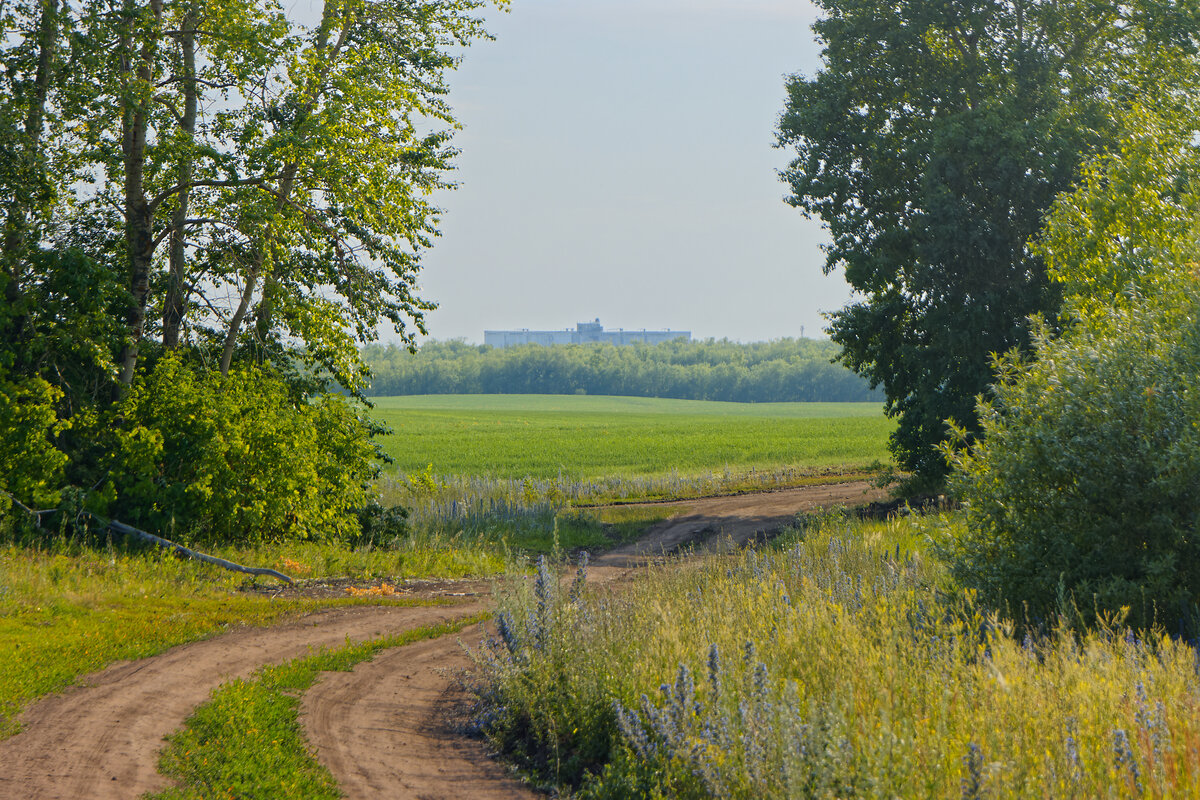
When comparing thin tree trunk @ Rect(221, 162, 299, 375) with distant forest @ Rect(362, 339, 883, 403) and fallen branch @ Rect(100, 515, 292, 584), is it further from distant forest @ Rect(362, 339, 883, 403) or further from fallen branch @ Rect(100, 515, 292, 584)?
distant forest @ Rect(362, 339, 883, 403)

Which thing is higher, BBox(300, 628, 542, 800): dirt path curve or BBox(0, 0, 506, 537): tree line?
BBox(0, 0, 506, 537): tree line

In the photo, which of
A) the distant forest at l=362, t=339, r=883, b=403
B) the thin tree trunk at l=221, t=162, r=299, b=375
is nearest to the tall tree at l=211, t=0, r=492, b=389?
the thin tree trunk at l=221, t=162, r=299, b=375

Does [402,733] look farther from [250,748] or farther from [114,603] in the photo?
[114,603]

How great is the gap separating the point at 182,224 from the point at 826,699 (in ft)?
56.8

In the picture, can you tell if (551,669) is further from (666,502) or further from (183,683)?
(666,502)

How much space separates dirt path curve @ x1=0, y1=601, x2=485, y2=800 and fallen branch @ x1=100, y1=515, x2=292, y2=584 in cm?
290

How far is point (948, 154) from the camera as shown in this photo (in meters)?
24.4

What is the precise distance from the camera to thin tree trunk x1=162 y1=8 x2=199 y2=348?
64.7 feet

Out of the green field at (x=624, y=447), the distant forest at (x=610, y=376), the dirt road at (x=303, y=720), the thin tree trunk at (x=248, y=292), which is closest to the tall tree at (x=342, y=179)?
the thin tree trunk at (x=248, y=292)

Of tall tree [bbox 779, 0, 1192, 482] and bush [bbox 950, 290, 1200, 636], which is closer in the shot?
bush [bbox 950, 290, 1200, 636]

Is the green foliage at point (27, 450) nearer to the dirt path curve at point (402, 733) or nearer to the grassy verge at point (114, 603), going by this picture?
the grassy verge at point (114, 603)

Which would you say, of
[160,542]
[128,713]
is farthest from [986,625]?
[160,542]

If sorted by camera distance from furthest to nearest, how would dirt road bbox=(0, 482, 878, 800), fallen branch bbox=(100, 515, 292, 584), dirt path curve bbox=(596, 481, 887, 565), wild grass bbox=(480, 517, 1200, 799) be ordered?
dirt path curve bbox=(596, 481, 887, 565), fallen branch bbox=(100, 515, 292, 584), dirt road bbox=(0, 482, 878, 800), wild grass bbox=(480, 517, 1200, 799)

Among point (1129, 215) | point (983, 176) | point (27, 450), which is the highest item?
point (983, 176)
